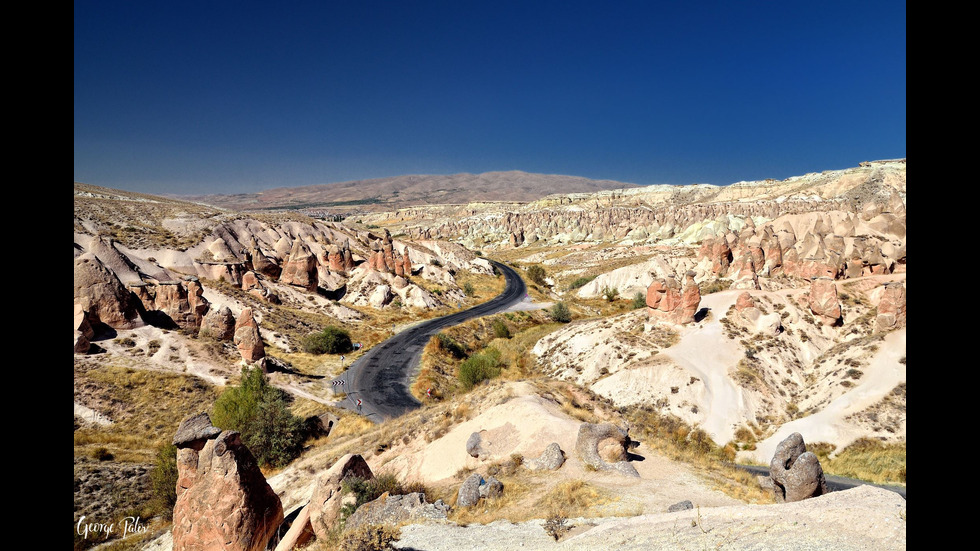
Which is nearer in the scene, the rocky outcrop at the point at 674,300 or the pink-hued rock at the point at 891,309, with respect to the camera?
the pink-hued rock at the point at 891,309

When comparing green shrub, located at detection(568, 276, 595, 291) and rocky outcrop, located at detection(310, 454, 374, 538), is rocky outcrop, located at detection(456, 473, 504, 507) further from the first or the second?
green shrub, located at detection(568, 276, 595, 291)

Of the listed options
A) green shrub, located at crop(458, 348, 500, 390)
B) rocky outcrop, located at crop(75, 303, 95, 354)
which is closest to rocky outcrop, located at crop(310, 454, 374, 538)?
green shrub, located at crop(458, 348, 500, 390)

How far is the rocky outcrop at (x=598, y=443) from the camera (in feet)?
47.1

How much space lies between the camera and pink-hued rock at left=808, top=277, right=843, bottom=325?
32000mm

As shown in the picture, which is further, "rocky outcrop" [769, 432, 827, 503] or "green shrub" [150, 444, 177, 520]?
"green shrub" [150, 444, 177, 520]

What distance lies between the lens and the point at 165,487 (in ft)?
54.1

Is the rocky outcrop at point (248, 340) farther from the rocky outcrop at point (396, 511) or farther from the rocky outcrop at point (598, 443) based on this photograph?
the rocky outcrop at point (598, 443)

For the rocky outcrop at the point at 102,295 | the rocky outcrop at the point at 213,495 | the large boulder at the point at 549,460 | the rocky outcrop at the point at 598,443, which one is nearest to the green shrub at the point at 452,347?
the rocky outcrop at the point at 102,295
